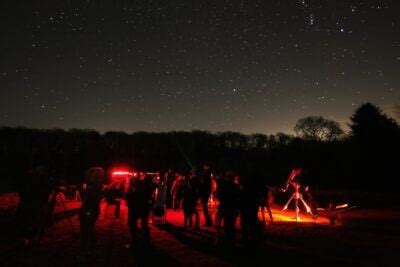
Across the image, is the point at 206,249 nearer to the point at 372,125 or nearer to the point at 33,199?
the point at 33,199

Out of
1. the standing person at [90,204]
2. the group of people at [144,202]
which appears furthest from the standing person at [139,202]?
the standing person at [90,204]

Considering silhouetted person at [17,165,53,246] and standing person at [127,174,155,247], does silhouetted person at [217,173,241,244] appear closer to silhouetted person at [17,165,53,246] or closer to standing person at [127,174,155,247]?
standing person at [127,174,155,247]

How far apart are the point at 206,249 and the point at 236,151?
5569 cm

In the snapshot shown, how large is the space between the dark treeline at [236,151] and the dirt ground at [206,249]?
1884 centimetres

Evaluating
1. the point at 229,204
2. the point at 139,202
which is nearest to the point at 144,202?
the point at 139,202

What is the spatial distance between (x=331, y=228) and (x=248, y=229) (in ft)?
12.7

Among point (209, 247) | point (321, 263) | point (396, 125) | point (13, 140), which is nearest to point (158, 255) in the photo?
point (209, 247)

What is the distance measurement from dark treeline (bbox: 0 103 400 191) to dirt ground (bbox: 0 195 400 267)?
18836 millimetres

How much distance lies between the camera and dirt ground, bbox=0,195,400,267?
736cm

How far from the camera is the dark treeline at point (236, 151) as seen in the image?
1366 inches

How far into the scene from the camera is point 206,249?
861 centimetres

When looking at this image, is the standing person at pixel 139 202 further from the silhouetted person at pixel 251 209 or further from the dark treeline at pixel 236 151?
the dark treeline at pixel 236 151

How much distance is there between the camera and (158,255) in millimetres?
7965

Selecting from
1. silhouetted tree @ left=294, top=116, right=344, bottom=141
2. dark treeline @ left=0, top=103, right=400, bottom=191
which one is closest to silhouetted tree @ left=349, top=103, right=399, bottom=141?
dark treeline @ left=0, top=103, right=400, bottom=191
